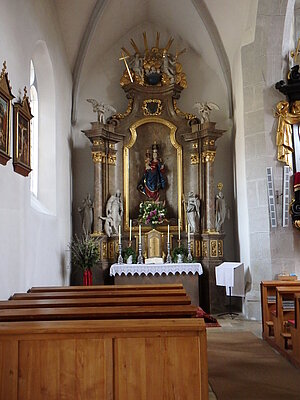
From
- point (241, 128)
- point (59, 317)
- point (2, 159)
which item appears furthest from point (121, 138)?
point (59, 317)

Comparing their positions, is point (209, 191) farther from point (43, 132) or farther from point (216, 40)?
point (43, 132)

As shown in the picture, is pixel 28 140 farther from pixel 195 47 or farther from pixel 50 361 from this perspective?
pixel 195 47

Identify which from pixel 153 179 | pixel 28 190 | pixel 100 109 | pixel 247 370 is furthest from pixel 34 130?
pixel 247 370

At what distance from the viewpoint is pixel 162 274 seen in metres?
11.4

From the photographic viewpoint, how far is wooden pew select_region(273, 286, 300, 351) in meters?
6.96

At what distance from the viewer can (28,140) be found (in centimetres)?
797

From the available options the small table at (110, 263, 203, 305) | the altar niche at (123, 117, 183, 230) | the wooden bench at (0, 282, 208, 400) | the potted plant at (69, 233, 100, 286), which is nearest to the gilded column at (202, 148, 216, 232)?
the altar niche at (123, 117, 183, 230)

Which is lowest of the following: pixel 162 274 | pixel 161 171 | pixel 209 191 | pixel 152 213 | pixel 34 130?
pixel 162 274

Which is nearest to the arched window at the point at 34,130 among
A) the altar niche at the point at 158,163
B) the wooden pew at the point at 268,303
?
the altar niche at the point at 158,163

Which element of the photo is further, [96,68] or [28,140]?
[96,68]

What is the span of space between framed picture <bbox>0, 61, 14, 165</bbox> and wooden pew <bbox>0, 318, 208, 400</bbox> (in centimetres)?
337

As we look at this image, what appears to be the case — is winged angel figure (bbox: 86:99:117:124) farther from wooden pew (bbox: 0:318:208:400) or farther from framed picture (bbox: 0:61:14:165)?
wooden pew (bbox: 0:318:208:400)

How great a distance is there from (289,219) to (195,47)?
5.74 meters

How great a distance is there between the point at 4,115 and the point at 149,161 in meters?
6.33
